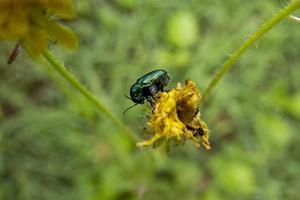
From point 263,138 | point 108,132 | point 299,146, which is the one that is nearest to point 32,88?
point 108,132

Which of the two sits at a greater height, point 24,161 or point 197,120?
point 197,120

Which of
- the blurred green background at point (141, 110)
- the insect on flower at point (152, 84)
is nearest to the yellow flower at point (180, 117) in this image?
the insect on flower at point (152, 84)

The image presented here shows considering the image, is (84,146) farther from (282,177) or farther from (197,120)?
(197,120)

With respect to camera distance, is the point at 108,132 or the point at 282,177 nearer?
the point at 108,132

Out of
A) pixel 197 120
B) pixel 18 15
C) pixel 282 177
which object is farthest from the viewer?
pixel 282 177

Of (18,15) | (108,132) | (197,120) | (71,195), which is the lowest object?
(71,195)

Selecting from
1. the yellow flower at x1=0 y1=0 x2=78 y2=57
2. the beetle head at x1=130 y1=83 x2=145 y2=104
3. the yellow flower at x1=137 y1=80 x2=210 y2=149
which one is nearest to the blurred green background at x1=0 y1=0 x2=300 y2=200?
the beetle head at x1=130 y1=83 x2=145 y2=104

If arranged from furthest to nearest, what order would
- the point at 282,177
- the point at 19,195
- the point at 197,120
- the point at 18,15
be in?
the point at 282,177
the point at 19,195
the point at 197,120
the point at 18,15
